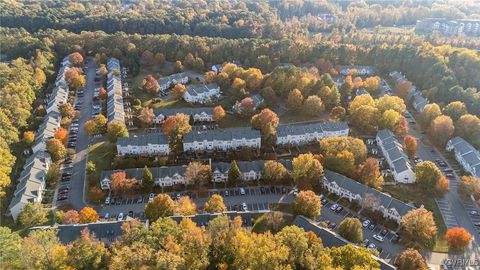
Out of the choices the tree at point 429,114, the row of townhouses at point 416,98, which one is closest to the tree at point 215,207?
the tree at point 429,114

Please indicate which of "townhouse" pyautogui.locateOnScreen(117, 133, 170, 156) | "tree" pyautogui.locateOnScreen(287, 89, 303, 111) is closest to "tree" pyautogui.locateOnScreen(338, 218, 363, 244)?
"townhouse" pyautogui.locateOnScreen(117, 133, 170, 156)

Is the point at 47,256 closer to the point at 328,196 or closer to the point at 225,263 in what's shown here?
the point at 225,263

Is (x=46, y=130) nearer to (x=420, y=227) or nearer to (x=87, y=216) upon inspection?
(x=87, y=216)

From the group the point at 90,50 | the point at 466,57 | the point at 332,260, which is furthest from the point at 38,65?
the point at 466,57

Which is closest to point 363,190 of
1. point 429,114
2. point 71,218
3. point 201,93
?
point 429,114

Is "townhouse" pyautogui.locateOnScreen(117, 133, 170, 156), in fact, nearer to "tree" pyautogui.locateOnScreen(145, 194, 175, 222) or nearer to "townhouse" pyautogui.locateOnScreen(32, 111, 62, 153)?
"townhouse" pyautogui.locateOnScreen(32, 111, 62, 153)

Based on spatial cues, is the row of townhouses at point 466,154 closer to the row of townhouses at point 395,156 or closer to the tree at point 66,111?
the row of townhouses at point 395,156
